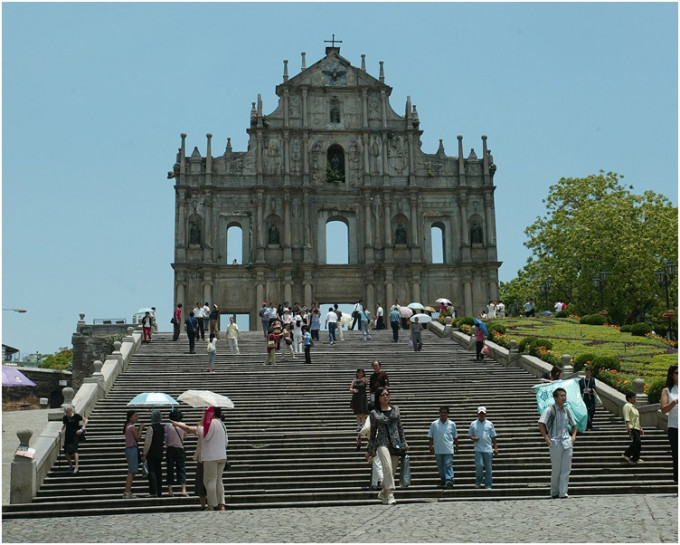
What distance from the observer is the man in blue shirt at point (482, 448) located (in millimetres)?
15797

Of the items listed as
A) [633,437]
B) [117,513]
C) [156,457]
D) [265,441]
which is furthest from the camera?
[265,441]

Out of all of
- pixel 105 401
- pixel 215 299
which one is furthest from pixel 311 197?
pixel 105 401

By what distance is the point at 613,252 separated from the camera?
50.6 meters

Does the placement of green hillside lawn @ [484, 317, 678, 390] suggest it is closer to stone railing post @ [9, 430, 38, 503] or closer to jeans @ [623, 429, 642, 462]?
jeans @ [623, 429, 642, 462]

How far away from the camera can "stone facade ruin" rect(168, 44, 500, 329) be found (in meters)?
51.5

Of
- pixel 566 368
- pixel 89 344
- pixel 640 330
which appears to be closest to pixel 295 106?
pixel 89 344

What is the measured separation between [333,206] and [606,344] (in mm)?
20681

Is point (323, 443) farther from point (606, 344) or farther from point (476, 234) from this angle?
point (476, 234)

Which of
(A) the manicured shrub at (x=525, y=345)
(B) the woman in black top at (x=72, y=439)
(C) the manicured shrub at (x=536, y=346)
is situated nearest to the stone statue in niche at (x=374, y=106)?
(A) the manicured shrub at (x=525, y=345)

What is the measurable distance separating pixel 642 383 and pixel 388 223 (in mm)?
31412

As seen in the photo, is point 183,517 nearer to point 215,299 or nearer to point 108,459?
point 108,459

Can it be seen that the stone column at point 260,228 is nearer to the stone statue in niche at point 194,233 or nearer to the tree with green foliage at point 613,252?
the stone statue in niche at point 194,233

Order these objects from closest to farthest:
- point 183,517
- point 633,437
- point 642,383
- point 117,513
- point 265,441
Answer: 1. point 183,517
2. point 117,513
3. point 633,437
4. point 265,441
5. point 642,383

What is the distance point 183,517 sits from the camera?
13727 millimetres
